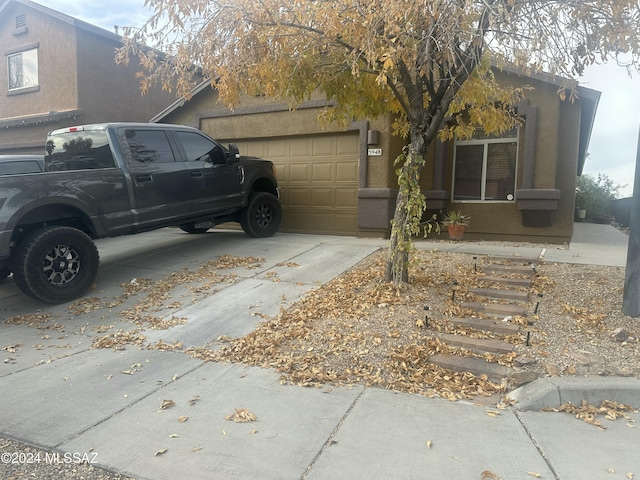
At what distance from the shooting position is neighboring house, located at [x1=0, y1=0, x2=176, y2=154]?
13.4 meters

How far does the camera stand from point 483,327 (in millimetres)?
4793

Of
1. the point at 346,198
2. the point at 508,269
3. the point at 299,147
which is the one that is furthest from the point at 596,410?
the point at 299,147

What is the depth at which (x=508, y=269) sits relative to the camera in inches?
252

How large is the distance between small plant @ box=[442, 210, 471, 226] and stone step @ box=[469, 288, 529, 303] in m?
3.74

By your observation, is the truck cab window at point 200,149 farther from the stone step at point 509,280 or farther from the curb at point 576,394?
the curb at point 576,394

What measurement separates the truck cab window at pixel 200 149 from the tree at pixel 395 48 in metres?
1.66

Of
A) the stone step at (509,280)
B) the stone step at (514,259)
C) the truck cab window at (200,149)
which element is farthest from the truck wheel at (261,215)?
the stone step at (509,280)

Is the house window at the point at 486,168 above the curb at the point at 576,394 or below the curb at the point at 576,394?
above

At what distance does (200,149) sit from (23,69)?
11.0 meters

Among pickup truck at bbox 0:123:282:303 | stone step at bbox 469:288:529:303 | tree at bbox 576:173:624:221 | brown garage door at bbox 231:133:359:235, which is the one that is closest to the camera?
stone step at bbox 469:288:529:303

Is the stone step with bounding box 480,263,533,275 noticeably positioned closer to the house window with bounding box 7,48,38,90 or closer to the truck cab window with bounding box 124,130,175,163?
the truck cab window with bounding box 124,130,175,163

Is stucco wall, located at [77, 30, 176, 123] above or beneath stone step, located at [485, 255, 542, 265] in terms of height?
above

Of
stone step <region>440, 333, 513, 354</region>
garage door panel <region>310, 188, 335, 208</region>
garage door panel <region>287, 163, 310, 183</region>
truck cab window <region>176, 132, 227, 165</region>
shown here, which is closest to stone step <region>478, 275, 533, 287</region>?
stone step <region>440, 333, 513, 354</region>

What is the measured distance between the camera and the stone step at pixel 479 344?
434 centimetres
